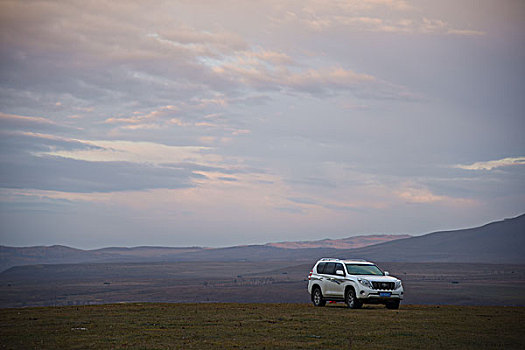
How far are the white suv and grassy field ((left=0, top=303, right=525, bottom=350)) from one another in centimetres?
103

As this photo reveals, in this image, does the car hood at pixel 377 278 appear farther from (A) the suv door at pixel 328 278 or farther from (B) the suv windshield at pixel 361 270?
(A) the suv door at pixel 328 278

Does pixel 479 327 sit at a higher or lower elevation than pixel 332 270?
lower

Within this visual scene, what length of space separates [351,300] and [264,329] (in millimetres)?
8520

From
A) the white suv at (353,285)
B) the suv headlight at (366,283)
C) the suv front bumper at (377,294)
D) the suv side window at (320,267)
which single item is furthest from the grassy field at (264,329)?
the suv side window at (320,267)

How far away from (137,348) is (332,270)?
14534 mm

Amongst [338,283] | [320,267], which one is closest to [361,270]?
[338,283]

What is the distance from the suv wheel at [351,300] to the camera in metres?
27.0

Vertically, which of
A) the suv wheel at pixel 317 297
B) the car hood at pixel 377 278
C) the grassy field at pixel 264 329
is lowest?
the grassy field at pixel 264 329

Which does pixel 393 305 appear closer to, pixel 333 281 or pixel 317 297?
pixel 333 281

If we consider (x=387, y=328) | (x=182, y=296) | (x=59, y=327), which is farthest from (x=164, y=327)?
(x=182, y=296)

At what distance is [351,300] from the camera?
2727cm

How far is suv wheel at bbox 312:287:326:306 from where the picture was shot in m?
29.1

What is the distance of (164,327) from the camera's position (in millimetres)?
20375

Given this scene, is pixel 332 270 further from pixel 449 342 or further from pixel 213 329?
pixel 449 342
